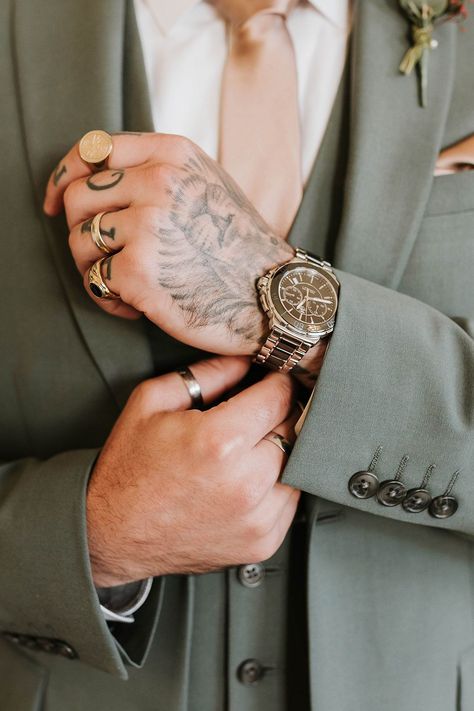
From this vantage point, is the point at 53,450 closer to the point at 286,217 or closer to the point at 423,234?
the point at 286,217

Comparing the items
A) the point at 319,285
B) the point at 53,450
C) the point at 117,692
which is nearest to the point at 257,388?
the point at 319,285

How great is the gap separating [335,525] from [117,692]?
19.2 inches

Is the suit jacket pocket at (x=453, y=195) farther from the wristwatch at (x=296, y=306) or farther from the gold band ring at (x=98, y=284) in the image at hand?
the gold band ring at (x=98, y=284)

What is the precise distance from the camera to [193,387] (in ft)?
2.81

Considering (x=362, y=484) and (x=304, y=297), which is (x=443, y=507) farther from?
(x=304, y=297)

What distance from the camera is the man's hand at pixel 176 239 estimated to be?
76cm

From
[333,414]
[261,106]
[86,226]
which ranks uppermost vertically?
[261,106]

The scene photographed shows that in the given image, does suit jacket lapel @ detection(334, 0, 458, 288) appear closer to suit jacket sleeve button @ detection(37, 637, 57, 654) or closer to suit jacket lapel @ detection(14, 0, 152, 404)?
suit jacket lapel @ detection(14, 0, 152, 404)

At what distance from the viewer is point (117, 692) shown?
1025mm

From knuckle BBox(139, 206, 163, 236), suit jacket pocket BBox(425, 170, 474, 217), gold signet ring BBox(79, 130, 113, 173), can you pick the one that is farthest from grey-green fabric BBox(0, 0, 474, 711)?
knuckle BBox(139, 206, 163, 236)

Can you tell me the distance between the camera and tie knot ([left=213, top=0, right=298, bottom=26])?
98 cm

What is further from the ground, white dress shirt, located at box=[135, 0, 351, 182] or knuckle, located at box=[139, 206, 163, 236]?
white dress shirt, located at box=[135, 0, 351, 182]

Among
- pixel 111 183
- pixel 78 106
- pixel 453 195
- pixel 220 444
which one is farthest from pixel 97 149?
pixel 453 195

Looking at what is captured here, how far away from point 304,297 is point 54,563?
1.68 ft
